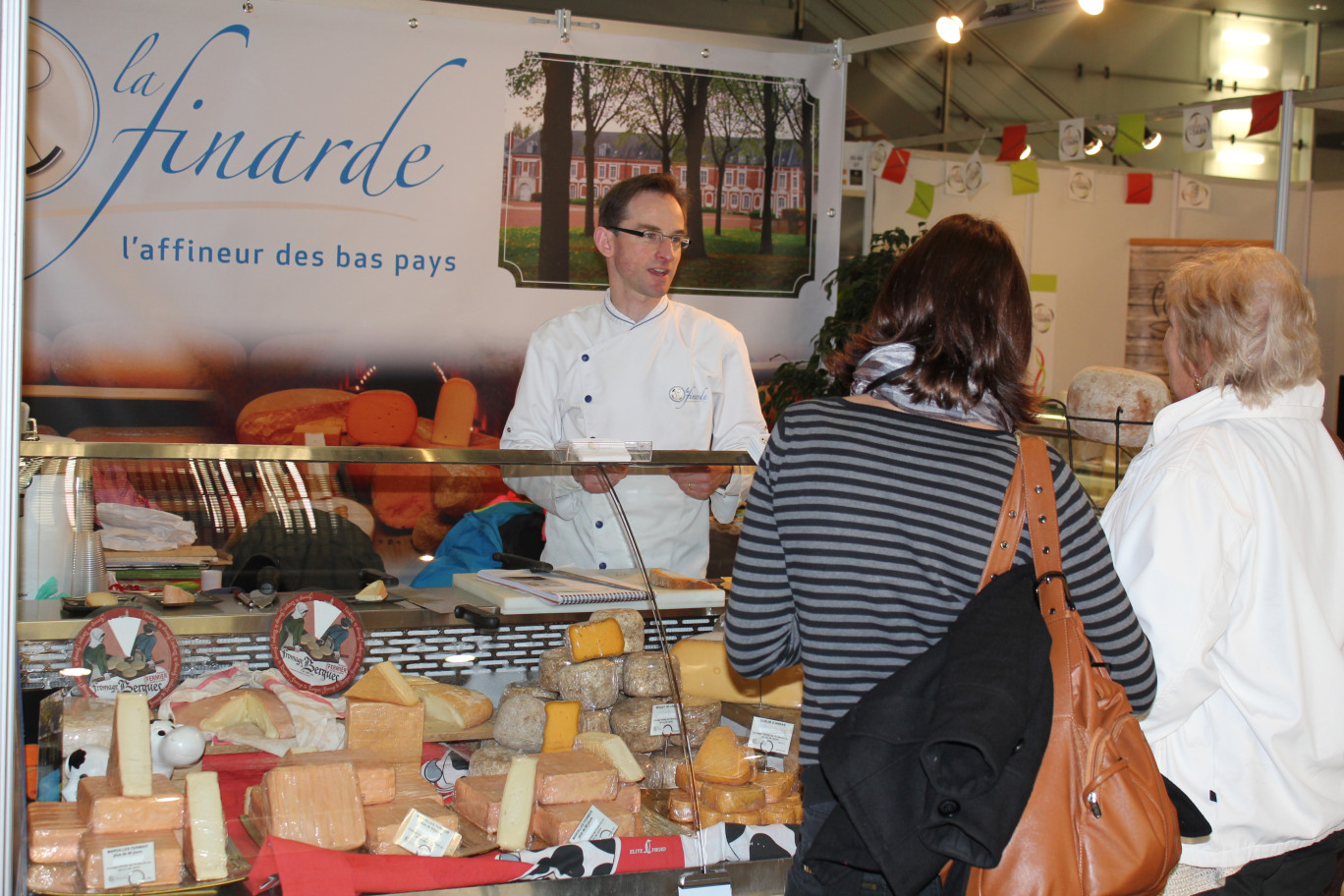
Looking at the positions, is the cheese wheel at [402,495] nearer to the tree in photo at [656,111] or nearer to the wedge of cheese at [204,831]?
the wedge of cheese at [204,831]

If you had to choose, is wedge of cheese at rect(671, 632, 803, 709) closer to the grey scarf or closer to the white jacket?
the white jacket

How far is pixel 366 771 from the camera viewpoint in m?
1.57

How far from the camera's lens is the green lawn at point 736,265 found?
157 inches

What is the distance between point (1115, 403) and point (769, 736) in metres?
1.27

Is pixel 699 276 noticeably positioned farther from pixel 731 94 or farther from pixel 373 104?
pixel 373 104

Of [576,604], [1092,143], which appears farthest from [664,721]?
[1092,143]

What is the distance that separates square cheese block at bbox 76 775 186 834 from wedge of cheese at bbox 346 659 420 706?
34cm

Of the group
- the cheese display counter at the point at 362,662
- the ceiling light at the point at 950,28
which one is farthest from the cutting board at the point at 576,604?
the ceiling light at the point at 950,28

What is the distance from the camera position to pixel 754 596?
1339 millimetres

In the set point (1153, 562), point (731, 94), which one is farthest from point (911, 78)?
point (1153, 562)

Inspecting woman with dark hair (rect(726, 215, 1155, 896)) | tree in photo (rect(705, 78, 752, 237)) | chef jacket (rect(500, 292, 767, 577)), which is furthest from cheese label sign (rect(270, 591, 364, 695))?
tree in photo (rect(705, 78, 752, 237))

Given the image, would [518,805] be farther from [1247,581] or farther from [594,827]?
[1247,581]

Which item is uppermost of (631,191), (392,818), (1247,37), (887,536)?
(1247,37)

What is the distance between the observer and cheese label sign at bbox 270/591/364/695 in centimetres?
185
